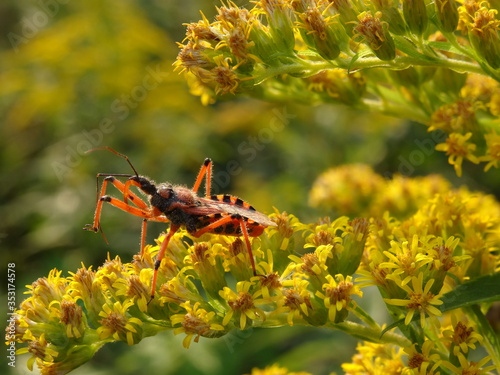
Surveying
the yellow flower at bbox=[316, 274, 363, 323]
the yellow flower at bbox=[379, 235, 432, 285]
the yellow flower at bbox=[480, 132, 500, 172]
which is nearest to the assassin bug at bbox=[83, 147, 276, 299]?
the yellow flower at bbox=[316, 274, 363, 323]

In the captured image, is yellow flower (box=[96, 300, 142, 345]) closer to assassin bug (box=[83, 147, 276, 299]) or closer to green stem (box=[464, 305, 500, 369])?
assassin bug (box=[83, 147, 276, 299])

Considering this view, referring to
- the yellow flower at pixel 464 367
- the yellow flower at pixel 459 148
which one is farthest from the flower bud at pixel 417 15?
the yellow flower at pixel 464 367

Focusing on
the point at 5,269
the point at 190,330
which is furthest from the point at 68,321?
the point at 5,269

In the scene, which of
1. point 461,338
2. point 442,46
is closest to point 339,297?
point 461,338

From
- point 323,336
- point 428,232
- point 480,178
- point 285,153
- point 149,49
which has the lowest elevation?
point 323,336

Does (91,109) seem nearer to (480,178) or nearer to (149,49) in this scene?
(149,49)
